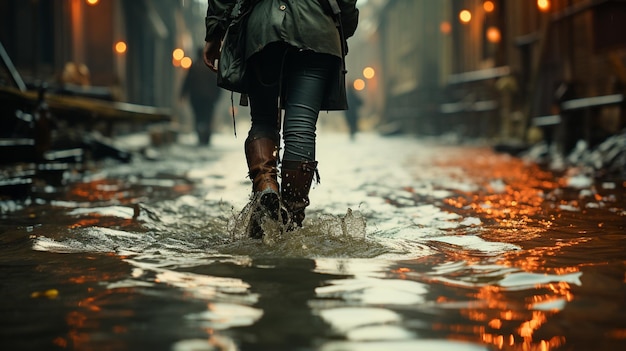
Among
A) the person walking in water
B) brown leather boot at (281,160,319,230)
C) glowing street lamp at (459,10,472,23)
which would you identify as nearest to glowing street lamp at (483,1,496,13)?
glowing street lamp at (459,10,472,23)

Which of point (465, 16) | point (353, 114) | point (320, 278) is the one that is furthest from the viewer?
point (353, 114)

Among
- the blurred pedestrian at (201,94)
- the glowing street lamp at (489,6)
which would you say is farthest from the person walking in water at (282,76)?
the glowing street lamp at (489,6)

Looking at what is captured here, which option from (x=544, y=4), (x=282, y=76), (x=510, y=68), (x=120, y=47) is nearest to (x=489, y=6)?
(x=510, y=68)

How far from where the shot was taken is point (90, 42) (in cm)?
2075

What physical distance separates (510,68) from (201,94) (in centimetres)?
660

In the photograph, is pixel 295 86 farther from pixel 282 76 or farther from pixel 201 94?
pixel 201 94

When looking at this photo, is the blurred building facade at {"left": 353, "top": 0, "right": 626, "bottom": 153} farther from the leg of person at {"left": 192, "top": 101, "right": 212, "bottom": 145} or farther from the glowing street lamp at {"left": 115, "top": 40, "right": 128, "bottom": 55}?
the glowing street lamp at {"left": 115, "top": 40, "right": 128, "bottom": 55}

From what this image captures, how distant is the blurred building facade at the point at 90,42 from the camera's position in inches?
617

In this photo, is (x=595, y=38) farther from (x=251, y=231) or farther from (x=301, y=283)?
(x=301, y=283)

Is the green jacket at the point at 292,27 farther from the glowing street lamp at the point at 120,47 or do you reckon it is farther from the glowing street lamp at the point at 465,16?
the glowing street lamp at the point at 465,16

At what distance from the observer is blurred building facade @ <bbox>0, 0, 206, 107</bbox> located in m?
15.7

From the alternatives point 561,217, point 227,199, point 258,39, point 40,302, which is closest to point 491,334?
point 40,302

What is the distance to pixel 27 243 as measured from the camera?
3.78 metres

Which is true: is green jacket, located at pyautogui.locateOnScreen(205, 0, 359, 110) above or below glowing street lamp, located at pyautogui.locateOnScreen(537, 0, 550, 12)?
below
